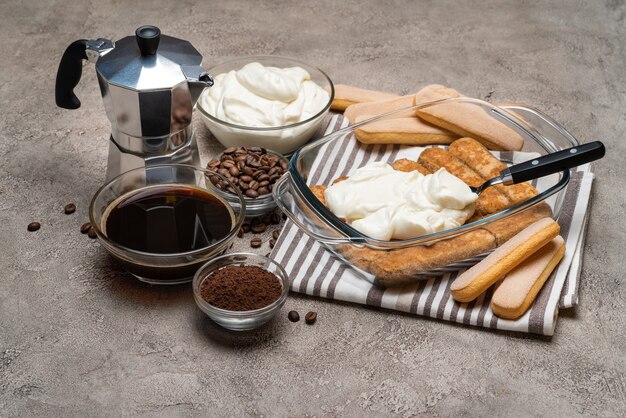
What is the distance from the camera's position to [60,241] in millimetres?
1979

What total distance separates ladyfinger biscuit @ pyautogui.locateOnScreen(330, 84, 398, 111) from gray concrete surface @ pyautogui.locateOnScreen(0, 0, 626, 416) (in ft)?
0.50

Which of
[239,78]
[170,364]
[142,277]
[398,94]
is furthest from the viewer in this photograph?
[398,94]

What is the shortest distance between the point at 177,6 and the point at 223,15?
0.53 feet

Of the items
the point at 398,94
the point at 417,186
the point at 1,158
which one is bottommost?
the point at 1,158

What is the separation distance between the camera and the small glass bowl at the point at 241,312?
5.52ft

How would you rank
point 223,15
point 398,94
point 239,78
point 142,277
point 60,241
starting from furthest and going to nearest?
point 223,15, point 398,94, point 239,78, point 60,241, point 142,277

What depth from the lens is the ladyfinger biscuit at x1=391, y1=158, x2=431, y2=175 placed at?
2.04m

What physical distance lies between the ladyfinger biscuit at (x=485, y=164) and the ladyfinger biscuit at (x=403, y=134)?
0.29ft

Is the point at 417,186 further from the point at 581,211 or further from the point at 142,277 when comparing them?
the point at 142,277

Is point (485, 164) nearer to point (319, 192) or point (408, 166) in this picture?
point (408, 166)

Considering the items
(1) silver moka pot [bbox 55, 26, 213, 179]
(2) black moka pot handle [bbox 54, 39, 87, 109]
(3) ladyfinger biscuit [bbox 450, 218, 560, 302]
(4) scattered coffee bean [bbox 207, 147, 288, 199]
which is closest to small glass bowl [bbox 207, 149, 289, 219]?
(4) scattered coffee bean [bbox 207, 147, 288, 199]

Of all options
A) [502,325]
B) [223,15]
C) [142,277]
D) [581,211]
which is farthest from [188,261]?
[223,15]

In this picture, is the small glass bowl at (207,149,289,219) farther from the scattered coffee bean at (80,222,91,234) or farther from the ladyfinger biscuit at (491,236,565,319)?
the ladyfinger biscuit at (491,236,565,319)

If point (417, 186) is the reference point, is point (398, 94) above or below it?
below
